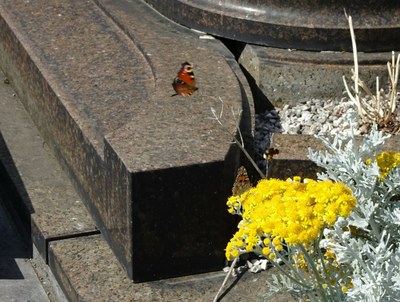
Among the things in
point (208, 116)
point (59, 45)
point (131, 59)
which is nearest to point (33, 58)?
point (59, 45)

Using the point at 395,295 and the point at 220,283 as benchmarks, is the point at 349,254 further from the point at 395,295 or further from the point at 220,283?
the point at 220,283

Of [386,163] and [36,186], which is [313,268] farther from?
[36,186]

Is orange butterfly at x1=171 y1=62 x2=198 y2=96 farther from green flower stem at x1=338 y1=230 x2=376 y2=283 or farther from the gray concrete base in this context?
green flower stem at x1=338 y1=230 x2=376 y2=283

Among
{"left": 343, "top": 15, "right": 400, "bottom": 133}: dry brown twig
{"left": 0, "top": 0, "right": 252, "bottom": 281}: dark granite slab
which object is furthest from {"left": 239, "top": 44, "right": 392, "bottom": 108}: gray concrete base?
{"left": 343, "top": 15, "right": 400, "bottom": 133}: dry brown twig

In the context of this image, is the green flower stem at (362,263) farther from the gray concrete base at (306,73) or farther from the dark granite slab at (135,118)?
the gray concrete base at (306,73)

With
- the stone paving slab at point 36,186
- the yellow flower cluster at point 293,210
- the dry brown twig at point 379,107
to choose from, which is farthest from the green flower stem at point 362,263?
the stone paving slab at point 36,186
